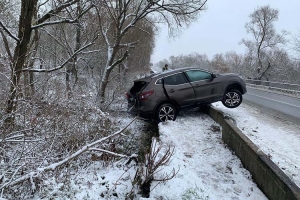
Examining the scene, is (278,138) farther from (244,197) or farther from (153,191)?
(153,191)

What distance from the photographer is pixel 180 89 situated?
31.1 feet

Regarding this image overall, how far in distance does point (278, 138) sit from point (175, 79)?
3822 mm

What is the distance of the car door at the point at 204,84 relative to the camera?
31.6 ft

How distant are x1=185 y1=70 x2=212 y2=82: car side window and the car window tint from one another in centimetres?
26

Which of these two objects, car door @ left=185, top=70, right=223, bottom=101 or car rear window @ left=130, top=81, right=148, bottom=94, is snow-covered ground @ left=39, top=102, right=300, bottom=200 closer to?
car door @ left=185, top=70, right=223, bottom=101

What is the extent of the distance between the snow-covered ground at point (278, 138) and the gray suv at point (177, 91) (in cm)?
105

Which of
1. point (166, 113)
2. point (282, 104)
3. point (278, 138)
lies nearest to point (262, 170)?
point (278, 138)

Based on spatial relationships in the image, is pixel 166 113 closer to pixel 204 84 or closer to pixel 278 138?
pixel 204 84

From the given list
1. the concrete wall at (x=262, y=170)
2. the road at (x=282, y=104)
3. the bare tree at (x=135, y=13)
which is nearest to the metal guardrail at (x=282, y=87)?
the road at (x=282, y=104)

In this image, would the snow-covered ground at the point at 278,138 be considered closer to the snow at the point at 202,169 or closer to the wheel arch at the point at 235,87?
the snow at the point at 202,169

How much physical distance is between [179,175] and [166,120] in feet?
14.1

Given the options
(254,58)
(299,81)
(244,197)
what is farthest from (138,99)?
(254,58)

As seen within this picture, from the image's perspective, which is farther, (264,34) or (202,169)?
(264,34)

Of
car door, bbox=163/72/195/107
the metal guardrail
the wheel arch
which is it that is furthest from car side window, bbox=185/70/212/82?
→ the metal guardrail
